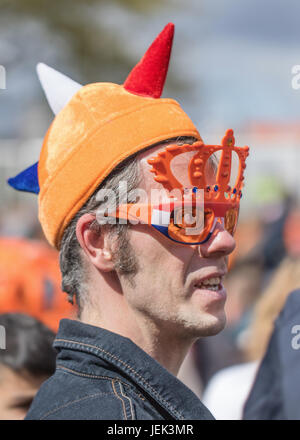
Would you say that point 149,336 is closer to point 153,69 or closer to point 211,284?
point 211,284

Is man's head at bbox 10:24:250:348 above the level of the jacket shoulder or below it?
above

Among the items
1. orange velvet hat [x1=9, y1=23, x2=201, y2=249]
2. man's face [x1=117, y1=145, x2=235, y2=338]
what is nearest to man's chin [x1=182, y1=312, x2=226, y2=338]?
man's face [x1=117, y1=145, x2=235, y2=338]

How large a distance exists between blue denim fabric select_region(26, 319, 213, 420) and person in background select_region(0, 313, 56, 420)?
1.08 metres

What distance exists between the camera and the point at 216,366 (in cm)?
414

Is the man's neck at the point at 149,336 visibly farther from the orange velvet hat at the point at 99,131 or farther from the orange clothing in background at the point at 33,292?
the orange clothing in background at the point at 33,292

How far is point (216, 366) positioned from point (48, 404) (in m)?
2.55

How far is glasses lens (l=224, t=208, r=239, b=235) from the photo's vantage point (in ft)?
7.24

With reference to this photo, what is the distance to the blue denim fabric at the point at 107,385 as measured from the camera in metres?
1.68

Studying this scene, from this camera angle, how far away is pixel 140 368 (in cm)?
183

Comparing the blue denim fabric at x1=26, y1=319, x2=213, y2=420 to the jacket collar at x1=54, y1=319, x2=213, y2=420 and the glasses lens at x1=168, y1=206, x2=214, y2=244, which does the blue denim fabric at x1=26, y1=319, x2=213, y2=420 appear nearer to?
the jacket collar at x1=54, y1=319, x2=213, y2=420

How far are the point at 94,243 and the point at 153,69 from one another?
728mm

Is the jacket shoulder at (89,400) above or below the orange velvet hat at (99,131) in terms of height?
below

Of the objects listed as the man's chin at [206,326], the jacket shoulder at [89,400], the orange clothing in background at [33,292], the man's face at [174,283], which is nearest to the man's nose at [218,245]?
the man's face at [174,283]

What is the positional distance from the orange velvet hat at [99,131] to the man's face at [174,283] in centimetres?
13
